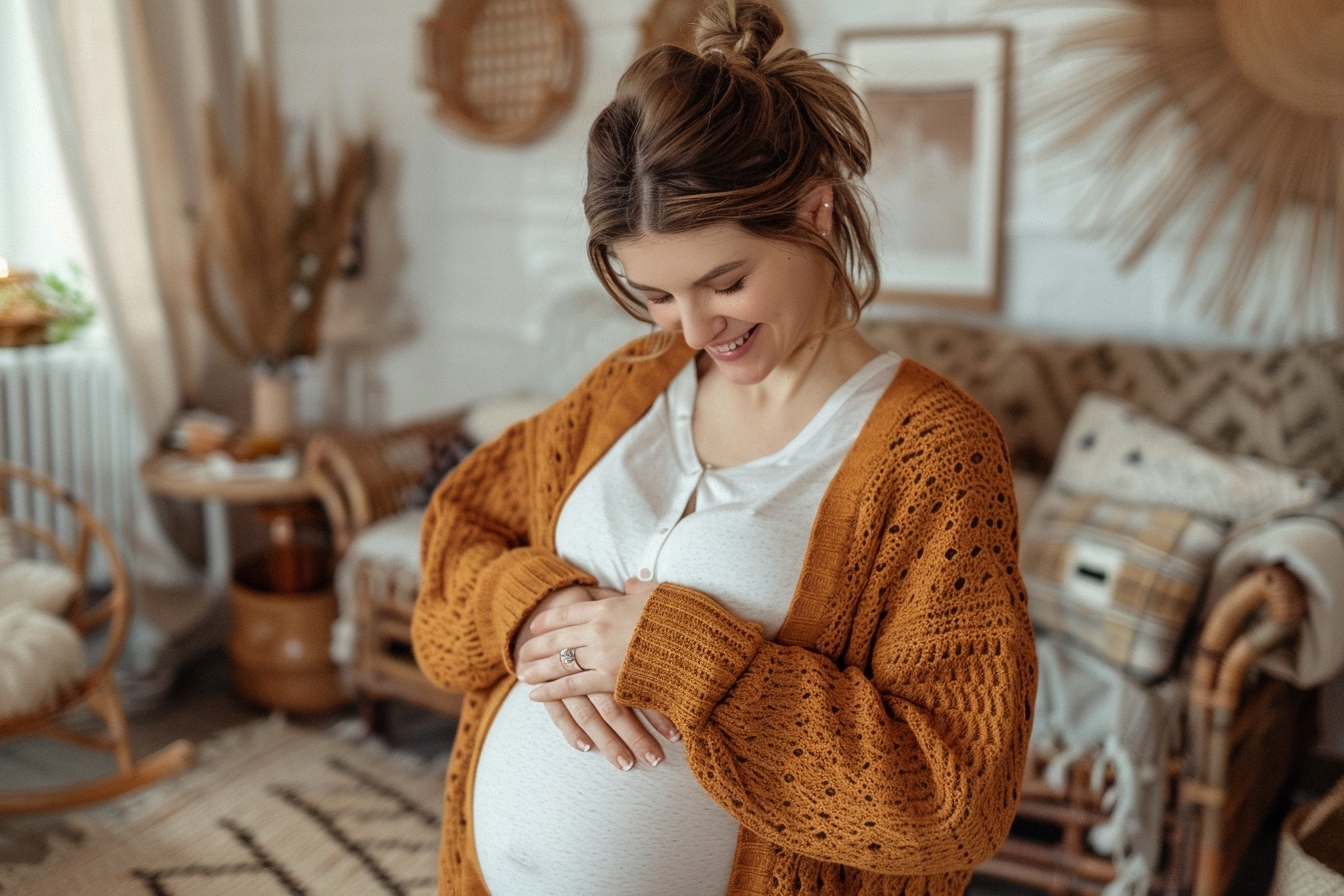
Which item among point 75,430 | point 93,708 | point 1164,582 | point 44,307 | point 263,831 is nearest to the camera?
point 1164,582

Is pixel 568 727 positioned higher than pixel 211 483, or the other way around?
pixel 568 727

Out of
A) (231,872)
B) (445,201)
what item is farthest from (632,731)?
(445,201)

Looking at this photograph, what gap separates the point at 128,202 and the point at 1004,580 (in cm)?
271

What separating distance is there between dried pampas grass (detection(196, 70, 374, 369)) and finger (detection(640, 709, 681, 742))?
2.27 m

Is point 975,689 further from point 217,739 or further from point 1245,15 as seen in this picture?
point 217,739

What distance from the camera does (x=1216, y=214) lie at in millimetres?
2309

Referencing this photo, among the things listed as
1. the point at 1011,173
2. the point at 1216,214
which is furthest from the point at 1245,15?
the point at 1011,173

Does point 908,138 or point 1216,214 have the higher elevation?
point 908,138

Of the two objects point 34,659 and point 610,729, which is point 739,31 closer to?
point 610,729

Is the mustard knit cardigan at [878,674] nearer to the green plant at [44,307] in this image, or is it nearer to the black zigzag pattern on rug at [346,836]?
the black zigzag pattern on rug at [346,836]

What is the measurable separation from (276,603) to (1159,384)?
2.10 meters

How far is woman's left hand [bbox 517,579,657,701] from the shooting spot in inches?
39.4

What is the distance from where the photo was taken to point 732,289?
98 centimetres

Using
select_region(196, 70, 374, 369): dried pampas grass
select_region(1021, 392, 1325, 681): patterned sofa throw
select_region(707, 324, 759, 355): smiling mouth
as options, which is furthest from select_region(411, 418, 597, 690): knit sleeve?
select_region(196, 70, 374, 369): dried pampas grass
